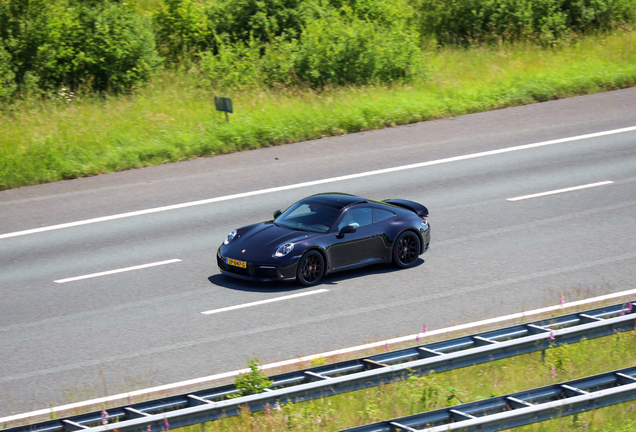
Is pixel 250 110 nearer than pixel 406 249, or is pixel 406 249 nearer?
pixel 406 249

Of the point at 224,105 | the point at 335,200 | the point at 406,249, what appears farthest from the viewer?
the point at 224,105

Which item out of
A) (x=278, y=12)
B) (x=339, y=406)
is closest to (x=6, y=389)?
(x=339, y=406)

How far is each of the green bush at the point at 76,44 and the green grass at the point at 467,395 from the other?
1804cm

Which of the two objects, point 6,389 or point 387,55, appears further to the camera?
point 387,55

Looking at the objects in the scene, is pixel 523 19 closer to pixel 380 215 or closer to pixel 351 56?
pixel 351 56

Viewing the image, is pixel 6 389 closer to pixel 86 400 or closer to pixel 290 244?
pixel 86 400

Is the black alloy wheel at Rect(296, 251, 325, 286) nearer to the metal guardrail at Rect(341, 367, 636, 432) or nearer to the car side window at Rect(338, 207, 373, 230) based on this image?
the car side window at Rect(338, 207, 373, 230)

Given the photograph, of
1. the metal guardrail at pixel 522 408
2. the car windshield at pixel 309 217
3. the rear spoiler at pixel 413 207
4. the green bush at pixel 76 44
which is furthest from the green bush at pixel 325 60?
the metal guardrail at pixel 522 408

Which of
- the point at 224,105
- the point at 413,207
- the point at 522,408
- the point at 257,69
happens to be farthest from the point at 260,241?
the point at 257,69

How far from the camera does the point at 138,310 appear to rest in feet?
38.1

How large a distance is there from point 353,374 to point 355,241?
5.02m

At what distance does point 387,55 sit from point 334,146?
5.61 metres

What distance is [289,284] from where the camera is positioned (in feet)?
41.5

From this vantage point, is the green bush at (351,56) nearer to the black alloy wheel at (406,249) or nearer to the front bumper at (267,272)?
the black alloy wheel at (406,249)
